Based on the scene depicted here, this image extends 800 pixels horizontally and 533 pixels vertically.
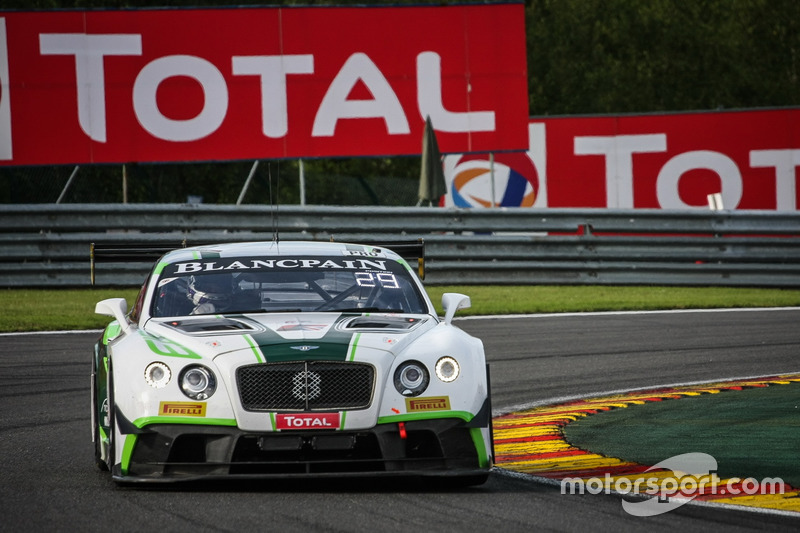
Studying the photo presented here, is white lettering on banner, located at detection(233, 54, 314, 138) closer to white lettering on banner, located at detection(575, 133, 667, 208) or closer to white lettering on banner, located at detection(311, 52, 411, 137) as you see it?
white lettering on banner, located at detection(311, 52, 411, 137)

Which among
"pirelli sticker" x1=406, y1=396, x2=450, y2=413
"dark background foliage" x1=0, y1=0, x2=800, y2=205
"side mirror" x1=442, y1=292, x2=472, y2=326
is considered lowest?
"pirelli sticker" x1=406, y1=396, x2=450, y2=413

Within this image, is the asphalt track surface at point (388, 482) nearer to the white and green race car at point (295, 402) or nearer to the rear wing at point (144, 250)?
the white and green race car at point (295, 402)

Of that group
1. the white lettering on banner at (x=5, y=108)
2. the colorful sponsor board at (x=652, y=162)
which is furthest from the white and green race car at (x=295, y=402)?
the colorful sponsor board at (x=652, y=162)

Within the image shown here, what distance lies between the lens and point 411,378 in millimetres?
6473

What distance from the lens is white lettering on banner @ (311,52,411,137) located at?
71.4 ft

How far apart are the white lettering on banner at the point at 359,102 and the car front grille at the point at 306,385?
15.5 meters

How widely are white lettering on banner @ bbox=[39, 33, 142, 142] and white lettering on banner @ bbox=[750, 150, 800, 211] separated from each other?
14.8 m

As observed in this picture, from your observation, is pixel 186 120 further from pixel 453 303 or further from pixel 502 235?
pixel 453 303

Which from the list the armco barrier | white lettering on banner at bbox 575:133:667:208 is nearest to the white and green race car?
the armco barrier

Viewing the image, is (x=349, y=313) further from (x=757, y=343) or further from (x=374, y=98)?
(x=374, y=98)

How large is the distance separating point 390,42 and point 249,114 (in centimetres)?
255

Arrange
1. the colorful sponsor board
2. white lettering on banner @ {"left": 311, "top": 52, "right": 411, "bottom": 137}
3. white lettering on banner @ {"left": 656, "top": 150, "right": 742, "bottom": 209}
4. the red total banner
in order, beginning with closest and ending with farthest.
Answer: the red total banner, white lettering on banner @ {"left": 311, "top": 52, "right": 411, "bottom": 137}, the colorful sponsor board, white lettering on banner @ {"left": 656, "top": 150, "right": 742, "bottom": 209}

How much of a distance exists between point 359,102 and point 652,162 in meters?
10.1

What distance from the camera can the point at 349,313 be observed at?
729 centimetres
